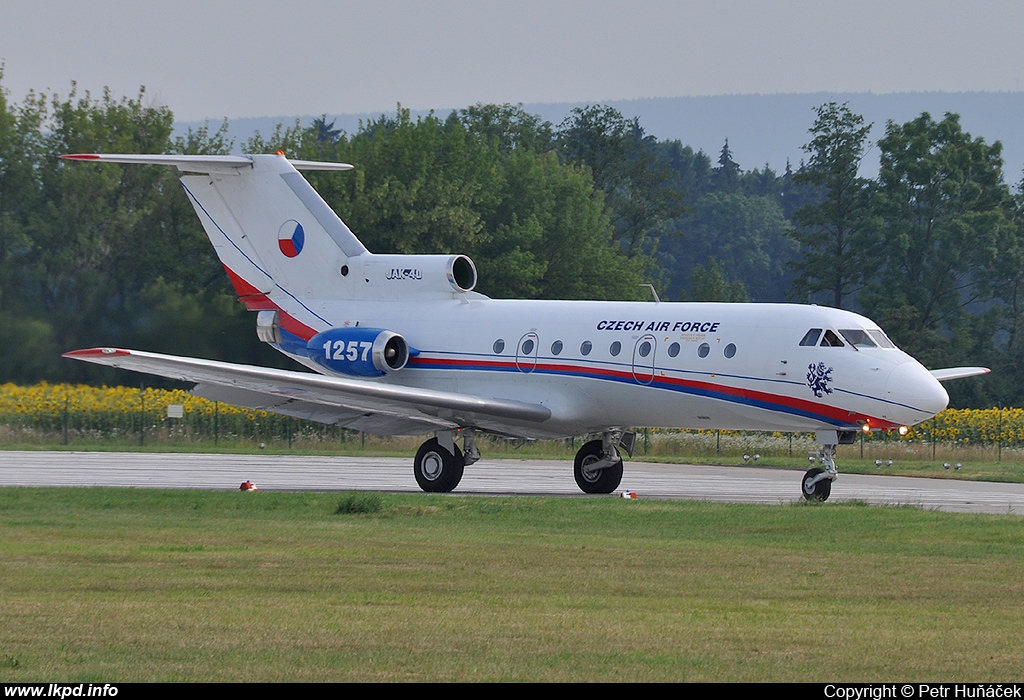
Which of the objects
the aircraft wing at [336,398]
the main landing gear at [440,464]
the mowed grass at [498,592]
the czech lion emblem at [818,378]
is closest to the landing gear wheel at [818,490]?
the czech lion emblem at [818,378]

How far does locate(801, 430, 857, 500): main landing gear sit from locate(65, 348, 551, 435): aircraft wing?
4588 millimetres

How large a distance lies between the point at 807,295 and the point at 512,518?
212ft

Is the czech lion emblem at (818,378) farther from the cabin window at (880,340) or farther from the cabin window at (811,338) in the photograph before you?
the cabin window at (880,340)

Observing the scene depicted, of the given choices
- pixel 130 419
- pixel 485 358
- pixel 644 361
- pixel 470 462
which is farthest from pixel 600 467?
pixel 130 419

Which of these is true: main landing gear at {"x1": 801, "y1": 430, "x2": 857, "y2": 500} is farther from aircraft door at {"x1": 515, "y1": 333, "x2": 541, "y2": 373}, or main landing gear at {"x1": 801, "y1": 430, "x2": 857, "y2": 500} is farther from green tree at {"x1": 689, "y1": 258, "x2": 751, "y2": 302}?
green tree at {"x1": 689, "y1": 258, "x2": 751, "y2": 302}

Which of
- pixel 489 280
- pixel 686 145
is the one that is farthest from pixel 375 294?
pixel 686 145

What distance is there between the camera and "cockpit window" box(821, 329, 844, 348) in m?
22.9

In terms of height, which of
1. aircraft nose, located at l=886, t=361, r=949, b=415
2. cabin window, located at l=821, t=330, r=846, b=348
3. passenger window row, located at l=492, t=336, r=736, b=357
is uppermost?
cabin window, located at l=821, t=330, r=846, b=348

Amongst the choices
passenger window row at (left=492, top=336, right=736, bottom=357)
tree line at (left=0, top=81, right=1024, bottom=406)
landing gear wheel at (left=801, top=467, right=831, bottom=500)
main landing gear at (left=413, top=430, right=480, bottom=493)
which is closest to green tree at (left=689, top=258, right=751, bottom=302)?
tree line at (left=0, top=81, right=1024, bottom=406)

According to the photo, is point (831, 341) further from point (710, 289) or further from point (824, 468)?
point (710, 289)

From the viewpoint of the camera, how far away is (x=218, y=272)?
147 ft

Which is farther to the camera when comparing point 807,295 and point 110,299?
point 807,295

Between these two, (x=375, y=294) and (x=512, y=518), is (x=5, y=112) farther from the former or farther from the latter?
(x=512, y=518)

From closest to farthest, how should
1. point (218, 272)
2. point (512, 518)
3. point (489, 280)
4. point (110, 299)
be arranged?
point (512, 518), point (110, 299), point (218, 272), point (489, 280)
